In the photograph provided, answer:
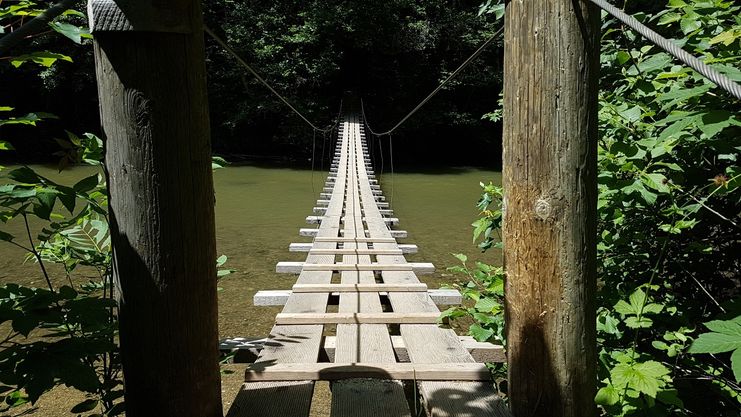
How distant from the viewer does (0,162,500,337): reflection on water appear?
4234 millimetres

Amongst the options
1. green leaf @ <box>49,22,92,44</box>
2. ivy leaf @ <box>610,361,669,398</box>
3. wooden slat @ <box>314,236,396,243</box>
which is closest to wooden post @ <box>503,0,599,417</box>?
ivy leaf @ <box>610,361,669,398</box>

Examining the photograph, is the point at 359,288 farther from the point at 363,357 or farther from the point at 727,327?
the point at 727,327

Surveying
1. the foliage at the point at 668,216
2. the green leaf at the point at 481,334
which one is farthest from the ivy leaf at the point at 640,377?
the green leaf at the point at 481,334

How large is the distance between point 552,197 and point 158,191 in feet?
2.20

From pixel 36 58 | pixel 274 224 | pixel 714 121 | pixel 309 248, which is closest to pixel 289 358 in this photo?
pixel 36 58

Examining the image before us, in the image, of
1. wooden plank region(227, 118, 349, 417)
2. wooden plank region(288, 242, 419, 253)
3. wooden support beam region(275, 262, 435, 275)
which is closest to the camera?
wooden plank region(227, 118, 349, 417)

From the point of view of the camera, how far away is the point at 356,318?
1971 mm

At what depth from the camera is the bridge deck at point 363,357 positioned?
1.29 m

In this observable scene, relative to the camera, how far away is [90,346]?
874mm

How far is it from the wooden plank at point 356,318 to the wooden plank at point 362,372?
1.42ft

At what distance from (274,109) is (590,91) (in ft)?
48.6

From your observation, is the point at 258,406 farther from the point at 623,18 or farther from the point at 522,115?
the point at 623,18

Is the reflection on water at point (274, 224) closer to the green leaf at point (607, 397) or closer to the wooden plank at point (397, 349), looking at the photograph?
the wooden plank at point (397, 349)

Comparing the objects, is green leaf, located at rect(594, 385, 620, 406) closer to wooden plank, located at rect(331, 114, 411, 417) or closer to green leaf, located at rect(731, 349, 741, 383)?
green leaf, located at rect(731, 349, 741, 383)
